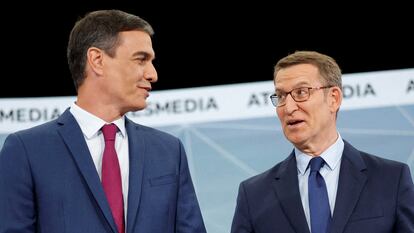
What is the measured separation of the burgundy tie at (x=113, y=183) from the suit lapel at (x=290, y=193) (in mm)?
687

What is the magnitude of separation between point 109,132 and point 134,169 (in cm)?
15

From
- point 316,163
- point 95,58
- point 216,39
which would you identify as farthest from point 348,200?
point 216,39

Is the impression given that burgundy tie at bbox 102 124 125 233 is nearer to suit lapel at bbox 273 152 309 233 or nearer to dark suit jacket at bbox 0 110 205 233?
dark suit jacket at bbox 0 110 205 233

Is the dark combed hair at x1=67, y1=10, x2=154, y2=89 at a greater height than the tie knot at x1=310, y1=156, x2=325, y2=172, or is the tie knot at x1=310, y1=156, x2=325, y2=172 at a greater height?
the dark combed hair at x1=67, y1=10, x2=154, y2=89

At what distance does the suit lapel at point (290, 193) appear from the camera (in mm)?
2512

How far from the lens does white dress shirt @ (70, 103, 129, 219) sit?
2.23 meters

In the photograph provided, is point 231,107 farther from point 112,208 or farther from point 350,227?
point 112,208

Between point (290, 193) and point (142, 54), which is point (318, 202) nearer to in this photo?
point (290, 193)

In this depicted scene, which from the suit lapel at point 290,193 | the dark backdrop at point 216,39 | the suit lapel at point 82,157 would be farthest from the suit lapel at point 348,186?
the dark backdrop at point 216,39

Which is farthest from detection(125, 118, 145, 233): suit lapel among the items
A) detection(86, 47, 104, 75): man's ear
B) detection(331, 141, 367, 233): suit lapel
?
detection(331, 141, 367, 233): suit lapel

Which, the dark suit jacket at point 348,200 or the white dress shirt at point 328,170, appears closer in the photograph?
the dark suit jacket at point 348,200

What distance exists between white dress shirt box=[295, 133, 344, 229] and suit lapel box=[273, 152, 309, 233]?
1.1 inches

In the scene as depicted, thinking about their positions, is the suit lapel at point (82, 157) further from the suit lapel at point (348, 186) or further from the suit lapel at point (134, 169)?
the suit lapel at point (348, 186)

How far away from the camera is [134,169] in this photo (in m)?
2.21
